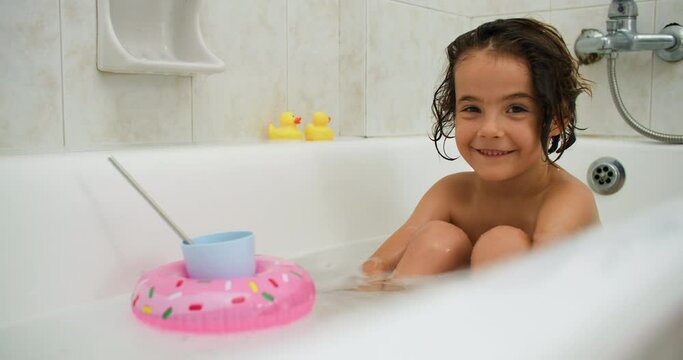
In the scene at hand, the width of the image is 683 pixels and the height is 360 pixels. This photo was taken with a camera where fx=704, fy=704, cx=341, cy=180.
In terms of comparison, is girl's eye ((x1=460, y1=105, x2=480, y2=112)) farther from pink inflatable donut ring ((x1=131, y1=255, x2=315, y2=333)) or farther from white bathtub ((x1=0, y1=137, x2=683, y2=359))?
pink inflatable donut ring ((x1=131, y1=255, x2=315, y2=333))

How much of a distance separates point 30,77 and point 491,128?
32.4 inches

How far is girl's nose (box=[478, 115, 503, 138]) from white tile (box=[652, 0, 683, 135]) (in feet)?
3.08

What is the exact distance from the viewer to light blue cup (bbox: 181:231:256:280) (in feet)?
2.95

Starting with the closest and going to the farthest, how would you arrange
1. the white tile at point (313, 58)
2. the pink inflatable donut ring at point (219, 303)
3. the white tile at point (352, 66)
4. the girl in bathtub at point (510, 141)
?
the pink inflatable donut ring at point (219, 303) → the girl in bathtub at point (510, 141) → the white tile at point (313, 58) → the white tile at point (352, 66)

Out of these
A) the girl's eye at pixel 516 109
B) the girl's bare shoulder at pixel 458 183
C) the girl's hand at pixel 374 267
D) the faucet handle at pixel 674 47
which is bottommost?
the girl's hand at pixel 374 267

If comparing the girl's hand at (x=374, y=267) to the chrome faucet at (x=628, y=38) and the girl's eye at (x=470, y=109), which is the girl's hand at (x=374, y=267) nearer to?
the girl's eye at (x=470, y=109)

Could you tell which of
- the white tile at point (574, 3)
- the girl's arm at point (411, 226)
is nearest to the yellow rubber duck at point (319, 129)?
the girl's arm at point (411, 226)

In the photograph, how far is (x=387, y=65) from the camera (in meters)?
2.05

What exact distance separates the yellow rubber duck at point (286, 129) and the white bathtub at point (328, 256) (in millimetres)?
131

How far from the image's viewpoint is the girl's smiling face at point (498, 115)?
117 cm

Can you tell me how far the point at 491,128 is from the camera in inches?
45.5

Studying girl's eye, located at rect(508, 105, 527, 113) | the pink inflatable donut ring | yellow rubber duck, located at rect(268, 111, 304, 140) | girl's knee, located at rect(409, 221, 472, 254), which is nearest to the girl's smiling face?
girl's eye, located at rect(508, 105, 527, 113)

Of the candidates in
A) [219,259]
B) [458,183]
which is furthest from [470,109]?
[219,259]

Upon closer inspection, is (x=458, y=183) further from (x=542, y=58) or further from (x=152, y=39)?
(x=152, y=39)
